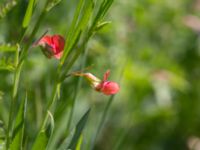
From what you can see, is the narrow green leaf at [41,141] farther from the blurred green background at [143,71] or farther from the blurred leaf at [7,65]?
the blurred green background at [143,71]

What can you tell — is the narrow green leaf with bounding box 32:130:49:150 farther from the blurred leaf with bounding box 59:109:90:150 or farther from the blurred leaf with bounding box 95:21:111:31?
the blurred leaf with bounding box 95:21:111:31

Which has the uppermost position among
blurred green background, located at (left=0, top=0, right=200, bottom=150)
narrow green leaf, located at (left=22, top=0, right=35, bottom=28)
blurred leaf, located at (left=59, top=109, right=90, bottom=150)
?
narrow green leaf, located at (left=22, top=0, right=35, bottom=28)

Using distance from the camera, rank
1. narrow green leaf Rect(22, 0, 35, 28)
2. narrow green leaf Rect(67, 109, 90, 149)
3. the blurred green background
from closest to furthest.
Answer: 1. narrow green leaf Rect(22, 0, 35, 28)
2. narrow green leaf Rect(67, 109, 90, 149)
3. the blurred green background

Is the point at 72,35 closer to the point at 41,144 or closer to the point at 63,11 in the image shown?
the point at 41,144

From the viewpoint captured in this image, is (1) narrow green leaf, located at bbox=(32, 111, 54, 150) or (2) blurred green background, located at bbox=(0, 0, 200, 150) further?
(2) blurred green background, located at bbox=(0, 0, 200, 150)

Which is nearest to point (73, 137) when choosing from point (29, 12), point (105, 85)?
point (105, 85)

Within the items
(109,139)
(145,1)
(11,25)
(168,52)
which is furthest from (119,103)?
(11,25)

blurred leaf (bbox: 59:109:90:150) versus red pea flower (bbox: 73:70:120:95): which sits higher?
red pea flower (bbox: 73:70:120:95)

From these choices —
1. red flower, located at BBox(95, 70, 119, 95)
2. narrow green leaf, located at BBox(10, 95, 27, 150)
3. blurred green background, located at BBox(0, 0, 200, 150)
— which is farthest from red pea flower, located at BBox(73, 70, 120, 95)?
blurred green background, located at BBox(0, 0, 200, 150)

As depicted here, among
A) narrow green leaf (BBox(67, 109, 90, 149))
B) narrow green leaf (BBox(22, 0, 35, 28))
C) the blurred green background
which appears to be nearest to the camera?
narrow green leaf (BBox(22, 0, 35, 28))
